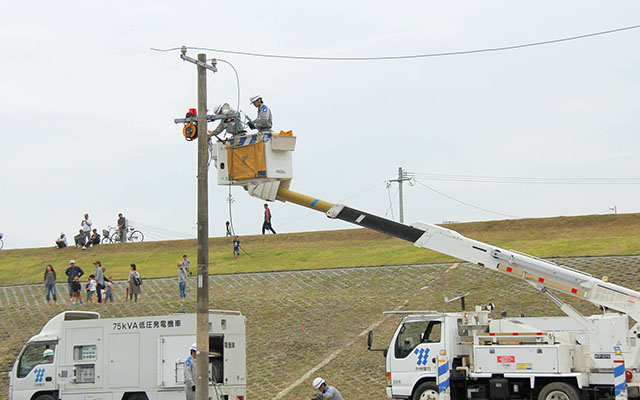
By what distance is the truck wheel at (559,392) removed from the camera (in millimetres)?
17766

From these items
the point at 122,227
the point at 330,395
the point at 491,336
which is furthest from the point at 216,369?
the point at 122,227

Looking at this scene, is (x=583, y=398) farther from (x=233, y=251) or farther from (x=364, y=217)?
(x=233, y=251)

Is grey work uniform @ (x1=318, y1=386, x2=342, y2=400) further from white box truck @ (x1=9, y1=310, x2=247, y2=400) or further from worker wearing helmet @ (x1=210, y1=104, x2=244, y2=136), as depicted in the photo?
worker wearing helmet @ (x1=210, y1=104, x2=244, y2=136)

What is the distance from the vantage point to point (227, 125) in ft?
58.4

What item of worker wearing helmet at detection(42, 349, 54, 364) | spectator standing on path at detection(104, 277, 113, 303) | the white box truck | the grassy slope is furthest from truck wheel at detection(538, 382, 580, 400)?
spectator standing on path at detection(104, 277, 113, 303)

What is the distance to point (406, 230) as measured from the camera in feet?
62.3

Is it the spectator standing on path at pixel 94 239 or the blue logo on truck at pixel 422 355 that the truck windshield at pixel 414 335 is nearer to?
the blue logo on truck at pixel 422 355

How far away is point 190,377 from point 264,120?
18.4 ft

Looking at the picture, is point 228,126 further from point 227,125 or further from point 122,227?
point 122,227

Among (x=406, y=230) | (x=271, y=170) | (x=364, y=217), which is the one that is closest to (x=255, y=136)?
(x=271, y=170)

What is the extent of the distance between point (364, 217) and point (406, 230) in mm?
1220

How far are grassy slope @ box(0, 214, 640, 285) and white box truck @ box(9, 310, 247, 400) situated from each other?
1855cm

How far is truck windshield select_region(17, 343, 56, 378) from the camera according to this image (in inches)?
842

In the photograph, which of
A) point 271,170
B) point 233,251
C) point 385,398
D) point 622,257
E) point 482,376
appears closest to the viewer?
point 271,170
